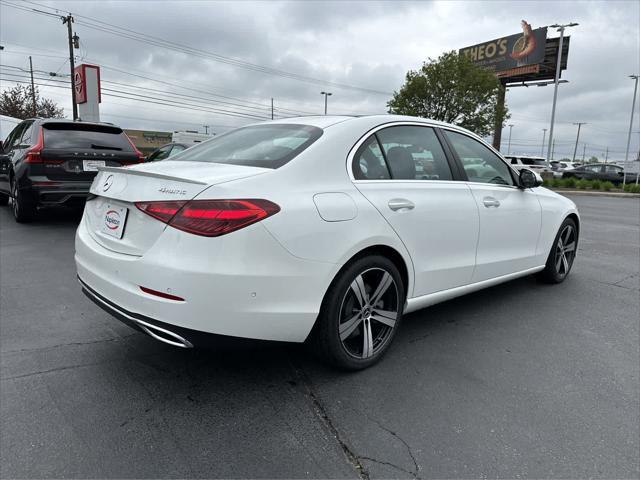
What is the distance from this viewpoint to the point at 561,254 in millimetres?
4996

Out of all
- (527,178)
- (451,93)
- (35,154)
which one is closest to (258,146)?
(527,178)

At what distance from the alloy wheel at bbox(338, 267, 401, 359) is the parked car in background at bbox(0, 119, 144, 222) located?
17.9 ft

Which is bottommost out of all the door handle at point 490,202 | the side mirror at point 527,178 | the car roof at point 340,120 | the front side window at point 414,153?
the door handle at point 490,202

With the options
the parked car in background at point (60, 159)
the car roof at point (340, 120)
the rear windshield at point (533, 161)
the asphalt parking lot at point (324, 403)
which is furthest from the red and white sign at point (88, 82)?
the rear windshield at point (533, 161)

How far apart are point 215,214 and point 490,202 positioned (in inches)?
93.5

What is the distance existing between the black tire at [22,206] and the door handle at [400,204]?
6.41m

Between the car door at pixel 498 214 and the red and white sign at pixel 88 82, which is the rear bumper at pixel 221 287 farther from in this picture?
the red and white sign at pixel 88 82

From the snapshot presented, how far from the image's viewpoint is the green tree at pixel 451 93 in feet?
92.3

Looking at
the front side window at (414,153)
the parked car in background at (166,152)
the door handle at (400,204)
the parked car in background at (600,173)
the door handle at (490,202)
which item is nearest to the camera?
the door handle at (400,204)

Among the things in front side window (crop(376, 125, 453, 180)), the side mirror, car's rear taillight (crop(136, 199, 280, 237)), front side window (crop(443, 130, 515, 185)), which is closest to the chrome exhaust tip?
car's rear taillight (crop(136, 199, 280, 237))

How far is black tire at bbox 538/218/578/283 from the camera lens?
4828 millimetres

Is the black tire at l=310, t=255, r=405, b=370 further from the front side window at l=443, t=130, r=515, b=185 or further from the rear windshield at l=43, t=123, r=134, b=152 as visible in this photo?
the rear windshield at l=43, t=123, r=134, b=152

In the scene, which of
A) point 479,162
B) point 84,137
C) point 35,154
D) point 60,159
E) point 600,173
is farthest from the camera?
point 600,173

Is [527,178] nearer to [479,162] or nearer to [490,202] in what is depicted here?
[479,162]
